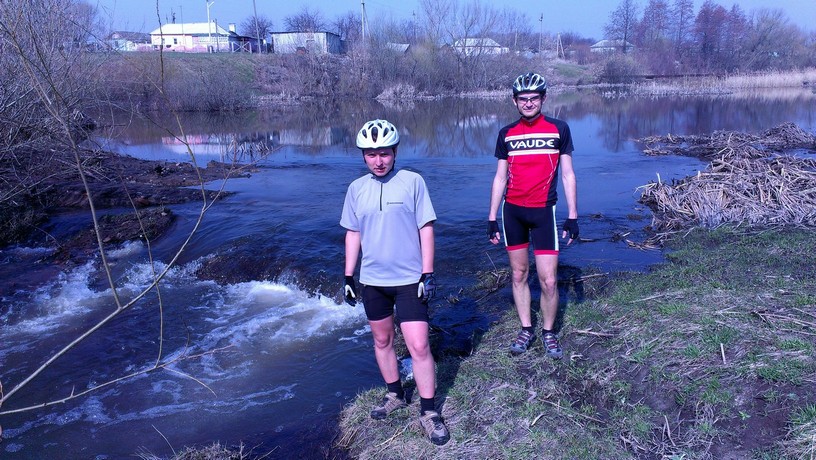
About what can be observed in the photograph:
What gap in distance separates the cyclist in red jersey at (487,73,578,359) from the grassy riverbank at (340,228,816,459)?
464 millimetres

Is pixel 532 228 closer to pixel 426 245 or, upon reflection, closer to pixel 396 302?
pixel 426 245

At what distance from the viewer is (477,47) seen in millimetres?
54625

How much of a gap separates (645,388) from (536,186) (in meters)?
1.71

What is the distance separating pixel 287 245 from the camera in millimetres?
A: 10016

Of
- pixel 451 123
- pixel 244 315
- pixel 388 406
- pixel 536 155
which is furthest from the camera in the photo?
pixel 451 123

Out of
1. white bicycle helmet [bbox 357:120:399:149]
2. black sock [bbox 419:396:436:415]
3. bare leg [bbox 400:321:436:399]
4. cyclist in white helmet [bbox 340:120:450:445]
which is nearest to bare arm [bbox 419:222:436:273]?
cyclist in white helmet [bbox 340:120:450:445]

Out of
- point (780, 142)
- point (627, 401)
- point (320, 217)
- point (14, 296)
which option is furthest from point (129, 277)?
point (780, 142)

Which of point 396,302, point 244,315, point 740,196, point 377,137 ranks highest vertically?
point 377,137

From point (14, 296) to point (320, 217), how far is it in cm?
516

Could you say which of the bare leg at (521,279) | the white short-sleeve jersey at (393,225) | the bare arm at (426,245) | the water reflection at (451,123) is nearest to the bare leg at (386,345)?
the white short-sleeve jersey at (393,225)

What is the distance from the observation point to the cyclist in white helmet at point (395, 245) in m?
3.91

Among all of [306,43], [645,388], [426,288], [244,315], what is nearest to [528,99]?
[426,288]

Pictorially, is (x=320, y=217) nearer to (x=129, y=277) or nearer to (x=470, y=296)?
(x=129, y=277)

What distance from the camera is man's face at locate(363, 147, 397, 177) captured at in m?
3.92
